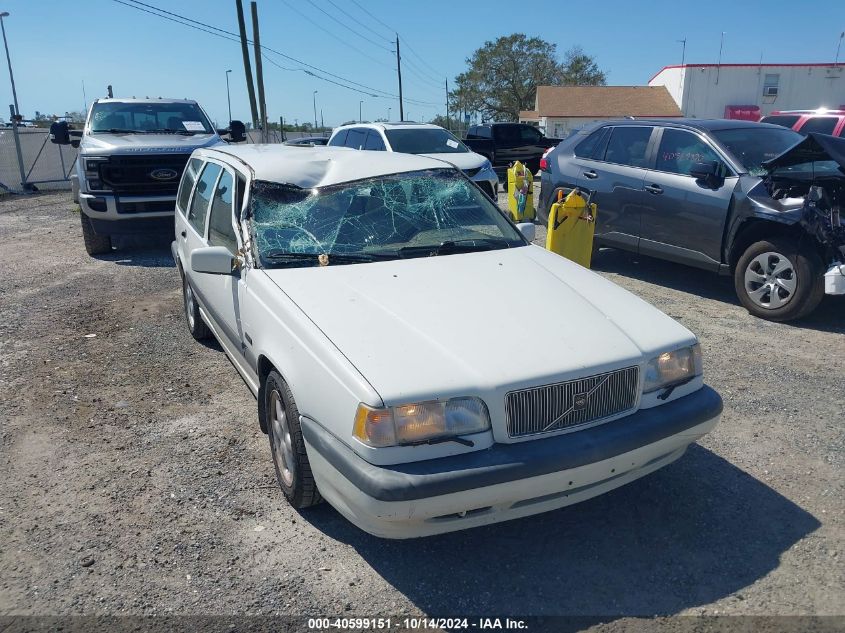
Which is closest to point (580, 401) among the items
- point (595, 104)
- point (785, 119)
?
point (785, 119)

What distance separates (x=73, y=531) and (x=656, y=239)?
606 cm

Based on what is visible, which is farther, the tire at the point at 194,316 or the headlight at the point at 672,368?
the tire at the point at 194,316

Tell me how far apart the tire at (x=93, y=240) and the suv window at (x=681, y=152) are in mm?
7444

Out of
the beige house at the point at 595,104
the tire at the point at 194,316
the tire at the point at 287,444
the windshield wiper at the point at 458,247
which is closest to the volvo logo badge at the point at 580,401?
the tire at the point at 287,444

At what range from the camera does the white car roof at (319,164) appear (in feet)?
13.4

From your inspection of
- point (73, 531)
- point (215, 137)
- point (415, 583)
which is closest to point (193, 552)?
point (73, 531)

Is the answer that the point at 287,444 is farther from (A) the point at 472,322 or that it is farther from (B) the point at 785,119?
(B) the point at 785,119

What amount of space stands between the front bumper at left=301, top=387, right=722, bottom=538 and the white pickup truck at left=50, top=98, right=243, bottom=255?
7.29m

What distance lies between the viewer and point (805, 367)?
502 cm

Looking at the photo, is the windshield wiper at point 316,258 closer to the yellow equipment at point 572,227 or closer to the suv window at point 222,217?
the suv window at point 222,217

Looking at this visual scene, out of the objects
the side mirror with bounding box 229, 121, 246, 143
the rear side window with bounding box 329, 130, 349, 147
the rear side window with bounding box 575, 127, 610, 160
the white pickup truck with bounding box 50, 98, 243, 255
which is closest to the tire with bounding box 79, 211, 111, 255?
the white pickup truck with bounding box 50, 98, 243, 255

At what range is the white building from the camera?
44531 millimetres

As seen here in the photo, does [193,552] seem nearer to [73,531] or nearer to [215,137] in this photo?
[73,531]

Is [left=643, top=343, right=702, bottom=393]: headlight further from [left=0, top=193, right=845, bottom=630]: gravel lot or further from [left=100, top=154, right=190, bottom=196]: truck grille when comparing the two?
[left=100, top=154, right=190, bottom=196]: truck grille
